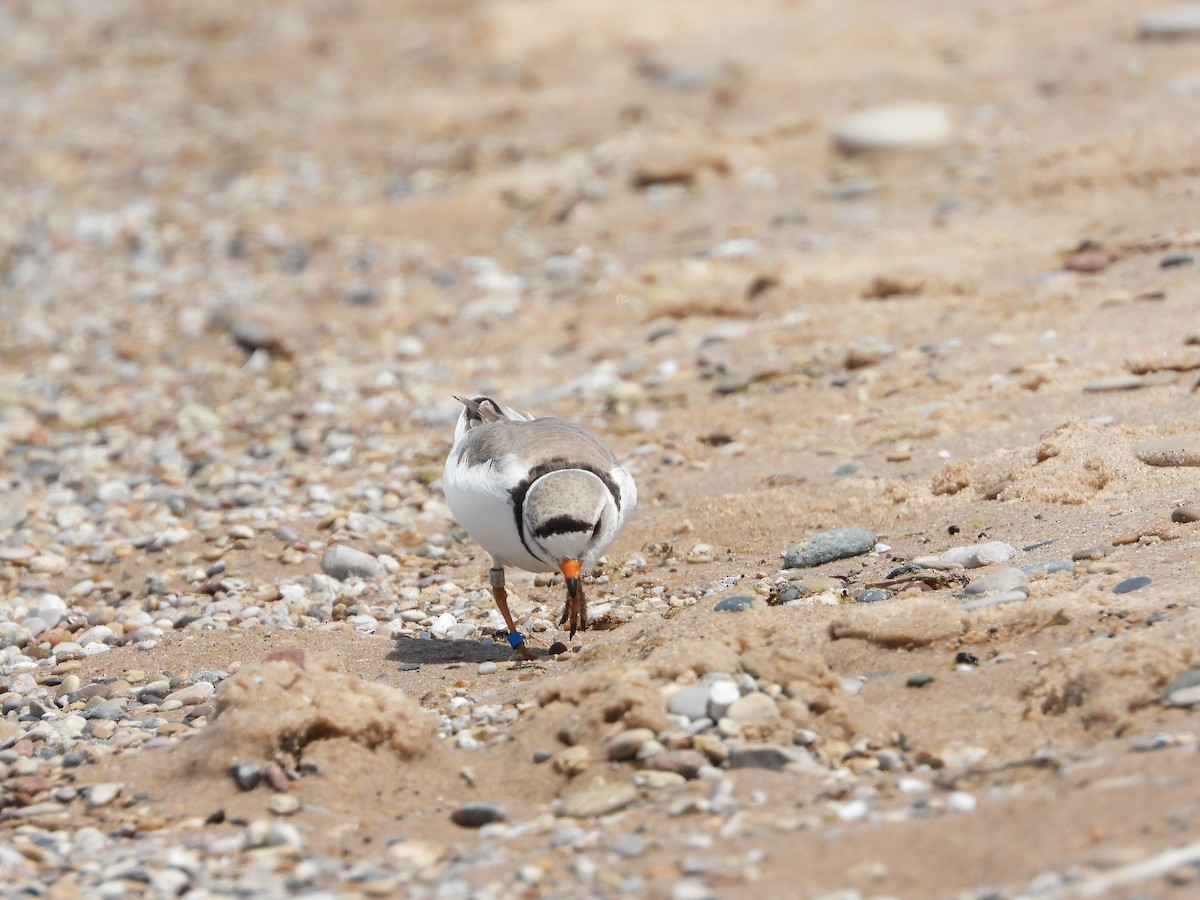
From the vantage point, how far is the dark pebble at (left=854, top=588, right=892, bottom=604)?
6766 mm

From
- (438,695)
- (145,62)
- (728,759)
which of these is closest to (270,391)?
(438,695)

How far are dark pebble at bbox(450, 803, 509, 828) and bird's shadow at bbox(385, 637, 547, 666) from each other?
1.95 metres

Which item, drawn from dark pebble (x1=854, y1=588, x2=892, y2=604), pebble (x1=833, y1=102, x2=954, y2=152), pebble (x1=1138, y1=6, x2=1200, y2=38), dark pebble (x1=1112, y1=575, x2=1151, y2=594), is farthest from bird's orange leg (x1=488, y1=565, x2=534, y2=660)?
pebble (x1=1138, y1=6, x2=1200, y2=38)

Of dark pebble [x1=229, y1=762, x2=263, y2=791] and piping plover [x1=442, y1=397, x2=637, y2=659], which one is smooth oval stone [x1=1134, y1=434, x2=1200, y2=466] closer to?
piping plover [x1=442, y1=397, x2=637, y2=659]

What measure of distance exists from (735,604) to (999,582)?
1152mm

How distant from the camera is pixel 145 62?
2606 cm

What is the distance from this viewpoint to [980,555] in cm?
702

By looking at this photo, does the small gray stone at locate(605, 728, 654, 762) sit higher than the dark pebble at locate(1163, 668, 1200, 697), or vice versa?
the dark pebble at locate(1163, 668, 1200, 697)

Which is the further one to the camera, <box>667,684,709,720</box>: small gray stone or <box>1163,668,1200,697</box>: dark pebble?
<box>667,684,709,720</box>: small gray stone

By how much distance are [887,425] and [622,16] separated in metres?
13.8

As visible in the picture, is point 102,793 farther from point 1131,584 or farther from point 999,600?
point 1131,584

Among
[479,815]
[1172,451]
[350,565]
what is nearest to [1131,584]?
[1172,451]

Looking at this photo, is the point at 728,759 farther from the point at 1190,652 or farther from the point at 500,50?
the point at 500,50

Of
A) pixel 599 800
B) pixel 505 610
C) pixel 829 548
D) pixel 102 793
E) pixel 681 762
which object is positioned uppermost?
pixel 829 548
